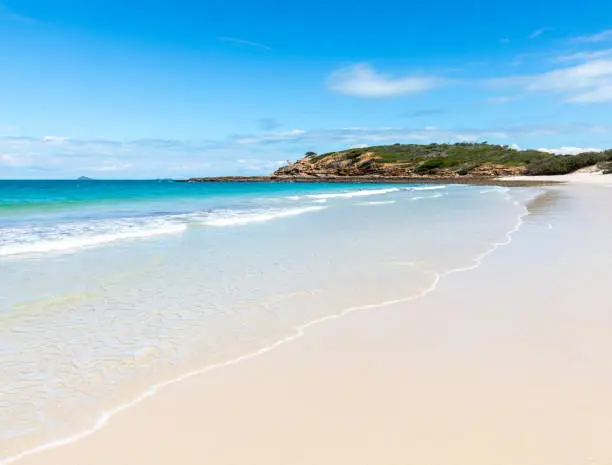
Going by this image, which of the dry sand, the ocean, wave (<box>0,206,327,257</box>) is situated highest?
wave (<box>0,206,327,257</box>)

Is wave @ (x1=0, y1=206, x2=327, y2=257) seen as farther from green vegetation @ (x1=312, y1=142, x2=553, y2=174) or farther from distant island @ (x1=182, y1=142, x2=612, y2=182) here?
green vegetation @ (x1=312, y1=142, x2=553, y2=174)

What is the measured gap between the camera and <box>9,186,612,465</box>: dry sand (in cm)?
298

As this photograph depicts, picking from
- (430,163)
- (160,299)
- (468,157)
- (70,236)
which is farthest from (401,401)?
(468,157)

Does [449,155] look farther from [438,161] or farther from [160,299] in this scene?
[160,299]

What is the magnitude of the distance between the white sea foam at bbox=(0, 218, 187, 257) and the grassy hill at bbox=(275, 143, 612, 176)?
244 feet

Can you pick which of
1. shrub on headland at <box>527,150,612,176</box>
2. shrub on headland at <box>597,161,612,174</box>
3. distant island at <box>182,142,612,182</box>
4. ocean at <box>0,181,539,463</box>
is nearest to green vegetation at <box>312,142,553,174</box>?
distant island at <box>182,142,612,182</box>

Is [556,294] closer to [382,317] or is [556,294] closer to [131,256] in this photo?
[382,317]

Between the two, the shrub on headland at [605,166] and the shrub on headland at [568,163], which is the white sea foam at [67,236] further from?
the shrub on headland at [568,163]

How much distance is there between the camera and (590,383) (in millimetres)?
3766

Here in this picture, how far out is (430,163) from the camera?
108m

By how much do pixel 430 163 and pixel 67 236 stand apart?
101 m

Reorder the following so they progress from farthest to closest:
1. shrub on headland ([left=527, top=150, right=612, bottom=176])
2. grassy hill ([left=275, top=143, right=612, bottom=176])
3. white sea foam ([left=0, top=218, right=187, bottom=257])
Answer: grassy hill ([left=275, top=143, right=612, bottom=176]) < shrub on headland ([left=527, top=150, right=612, bottom=176]) < white sea foam ([left=0, top=218, right=187, bottom=257])

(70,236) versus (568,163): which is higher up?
(568,163)

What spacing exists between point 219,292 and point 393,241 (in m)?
6.33
